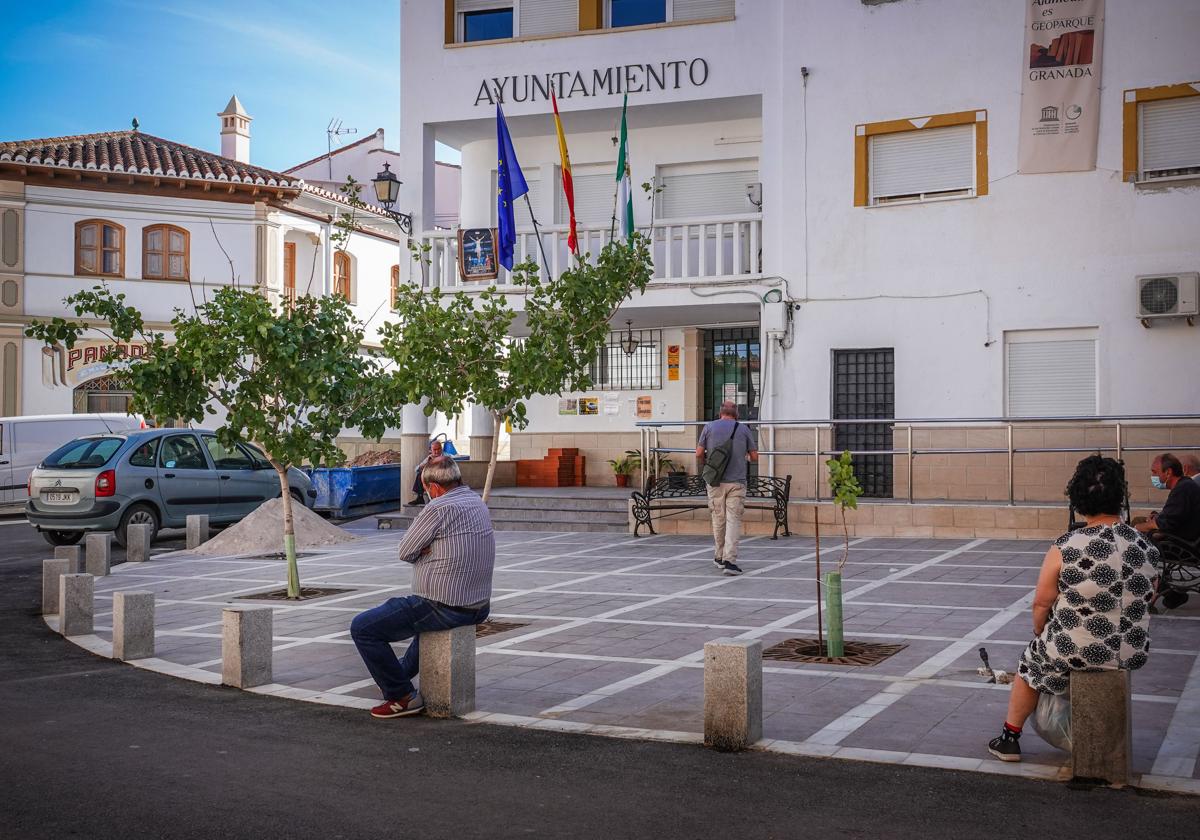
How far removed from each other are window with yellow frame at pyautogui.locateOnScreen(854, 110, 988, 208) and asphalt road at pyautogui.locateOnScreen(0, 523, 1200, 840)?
13931 mm

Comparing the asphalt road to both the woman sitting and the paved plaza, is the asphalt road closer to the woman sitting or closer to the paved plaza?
the paved plaza

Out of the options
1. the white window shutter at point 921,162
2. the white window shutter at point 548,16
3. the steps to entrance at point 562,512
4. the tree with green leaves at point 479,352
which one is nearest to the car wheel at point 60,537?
the steps to entrance at point 562,512

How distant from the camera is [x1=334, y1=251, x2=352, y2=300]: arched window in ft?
126

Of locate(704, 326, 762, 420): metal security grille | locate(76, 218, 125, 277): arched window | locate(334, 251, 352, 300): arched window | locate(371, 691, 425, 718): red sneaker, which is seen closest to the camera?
locate(371, 691, 425, 718): red sneaker

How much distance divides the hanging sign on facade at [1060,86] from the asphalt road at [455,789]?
45.6 feet

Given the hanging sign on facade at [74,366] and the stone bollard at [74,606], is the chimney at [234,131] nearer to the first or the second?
the hanging sign on facade at [74,366]

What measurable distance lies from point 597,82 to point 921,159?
18.2ft

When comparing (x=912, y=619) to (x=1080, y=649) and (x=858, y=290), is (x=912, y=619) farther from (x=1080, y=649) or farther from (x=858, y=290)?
(x=858, y=290)

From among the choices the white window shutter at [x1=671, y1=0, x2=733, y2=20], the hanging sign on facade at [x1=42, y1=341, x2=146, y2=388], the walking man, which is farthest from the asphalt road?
the hanging sign on facade at [x1=42, y1=341, x2=146, y2=388]

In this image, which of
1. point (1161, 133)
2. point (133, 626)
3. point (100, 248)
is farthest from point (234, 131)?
point (133, 626)

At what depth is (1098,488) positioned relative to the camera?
18.7 ft

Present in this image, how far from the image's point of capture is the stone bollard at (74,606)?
10.6 meters

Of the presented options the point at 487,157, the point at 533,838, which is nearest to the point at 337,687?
the point at 533,838

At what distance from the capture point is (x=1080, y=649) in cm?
573
